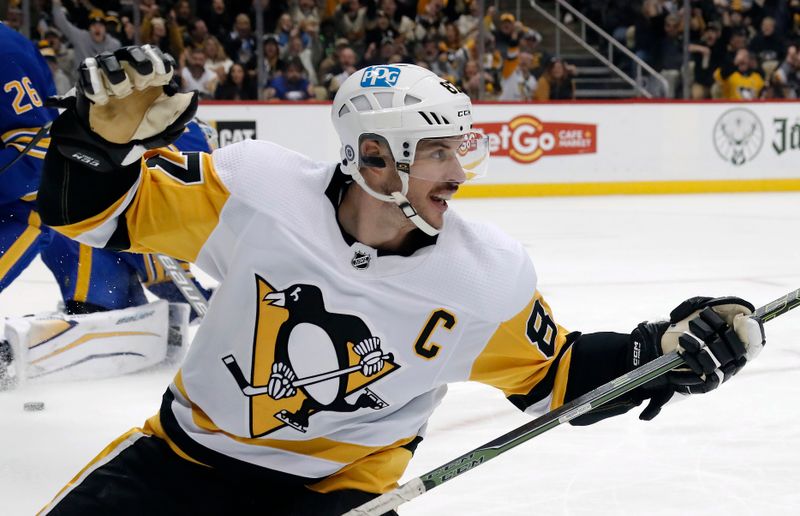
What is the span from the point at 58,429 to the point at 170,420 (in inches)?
49.2

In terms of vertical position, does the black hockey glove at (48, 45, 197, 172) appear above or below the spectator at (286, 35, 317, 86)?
above

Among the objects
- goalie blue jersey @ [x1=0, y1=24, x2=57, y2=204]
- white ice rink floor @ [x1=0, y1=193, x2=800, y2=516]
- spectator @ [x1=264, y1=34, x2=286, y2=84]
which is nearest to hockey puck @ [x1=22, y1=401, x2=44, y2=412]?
white ice rink floor @ [x1=0, y1=193, x2=800, y2=516]

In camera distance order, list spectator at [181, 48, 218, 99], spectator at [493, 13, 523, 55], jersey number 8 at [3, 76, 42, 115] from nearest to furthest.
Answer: jersey number 8 at [3, 76, 42, 115] < spectator at [181, 48, 218, 99] < spectator at [493, 13, 523, 55]

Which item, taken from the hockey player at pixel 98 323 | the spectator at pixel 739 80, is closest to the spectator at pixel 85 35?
the hockey player at pixel 98 323

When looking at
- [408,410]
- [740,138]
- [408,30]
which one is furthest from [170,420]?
[740,138]

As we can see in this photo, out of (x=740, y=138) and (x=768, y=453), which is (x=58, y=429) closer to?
(x=768, y=453)

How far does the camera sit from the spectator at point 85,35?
7.71 metres

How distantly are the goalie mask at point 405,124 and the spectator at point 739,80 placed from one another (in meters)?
8.58

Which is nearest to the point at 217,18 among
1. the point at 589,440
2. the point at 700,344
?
the point at 589,440

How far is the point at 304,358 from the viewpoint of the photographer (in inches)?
66.2

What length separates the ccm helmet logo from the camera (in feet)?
5.67

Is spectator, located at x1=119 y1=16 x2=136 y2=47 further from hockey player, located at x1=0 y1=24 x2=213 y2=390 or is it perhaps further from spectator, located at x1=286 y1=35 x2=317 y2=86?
hockey player, located at x1=0 y1=24 x2=213 y2=390

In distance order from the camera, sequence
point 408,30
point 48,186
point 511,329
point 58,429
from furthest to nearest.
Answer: point 408,30 → point 58,429 → point 511,329 → point 48,186

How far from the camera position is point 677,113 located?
951 cm
